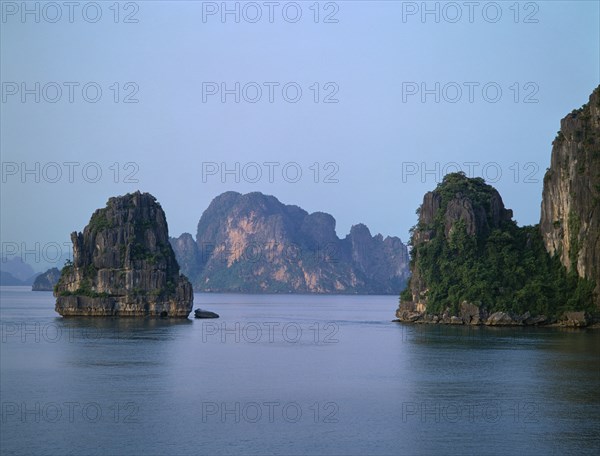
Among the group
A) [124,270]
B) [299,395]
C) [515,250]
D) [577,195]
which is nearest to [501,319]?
[515,250]

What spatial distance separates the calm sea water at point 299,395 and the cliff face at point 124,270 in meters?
27.9

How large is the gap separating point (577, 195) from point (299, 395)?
60409 millimetres

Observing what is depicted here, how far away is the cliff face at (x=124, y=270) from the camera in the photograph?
109312mm

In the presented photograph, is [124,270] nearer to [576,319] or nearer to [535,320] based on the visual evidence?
[535,320]

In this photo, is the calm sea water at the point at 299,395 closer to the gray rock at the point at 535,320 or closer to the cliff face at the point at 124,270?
the gray rock at the point at 535,320

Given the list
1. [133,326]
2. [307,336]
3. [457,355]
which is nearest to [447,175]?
[307,336]

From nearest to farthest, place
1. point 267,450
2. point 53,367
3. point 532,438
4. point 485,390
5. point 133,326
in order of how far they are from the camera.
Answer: point 267,450, point 532,438, point 485,390, point 53,367, point 133,326

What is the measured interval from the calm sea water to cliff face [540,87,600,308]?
18.5 meters

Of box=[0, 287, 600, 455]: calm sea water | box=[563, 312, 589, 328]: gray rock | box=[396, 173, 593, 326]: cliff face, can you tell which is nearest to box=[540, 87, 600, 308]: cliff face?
box=[396, 173, 593, 326]: cliff face

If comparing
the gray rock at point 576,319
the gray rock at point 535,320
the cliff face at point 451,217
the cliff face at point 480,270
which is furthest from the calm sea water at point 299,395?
the cliff face at point 451,217

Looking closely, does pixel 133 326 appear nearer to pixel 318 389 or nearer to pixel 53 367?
pixel 53 367

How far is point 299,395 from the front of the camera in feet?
152

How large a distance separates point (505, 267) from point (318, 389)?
56757mm

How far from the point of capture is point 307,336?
294ft
